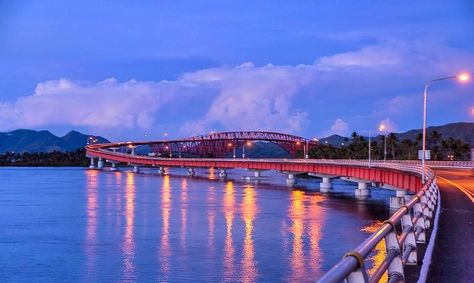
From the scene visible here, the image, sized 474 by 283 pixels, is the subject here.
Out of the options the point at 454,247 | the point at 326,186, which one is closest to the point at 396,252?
the point at 454,247

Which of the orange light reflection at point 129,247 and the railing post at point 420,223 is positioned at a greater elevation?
the railing post at point 420,223

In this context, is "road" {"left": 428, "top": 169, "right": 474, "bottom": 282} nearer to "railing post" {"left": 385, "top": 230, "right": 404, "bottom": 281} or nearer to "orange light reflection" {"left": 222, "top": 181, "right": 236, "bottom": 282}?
"railing post" {"left": 385, "top": 230, "right": 404, "bottom": 281}

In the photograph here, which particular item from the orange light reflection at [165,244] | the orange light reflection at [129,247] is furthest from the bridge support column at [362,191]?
the orange light reflection at [129,247]

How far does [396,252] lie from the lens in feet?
28.1

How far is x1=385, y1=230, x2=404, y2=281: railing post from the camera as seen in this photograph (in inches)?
337

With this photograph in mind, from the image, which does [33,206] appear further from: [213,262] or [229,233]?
[213,262]

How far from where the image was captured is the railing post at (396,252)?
855 cm

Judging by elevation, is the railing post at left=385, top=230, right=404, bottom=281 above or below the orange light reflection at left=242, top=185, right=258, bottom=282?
above

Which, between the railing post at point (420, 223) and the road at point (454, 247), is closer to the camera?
the road at point (454, 247)

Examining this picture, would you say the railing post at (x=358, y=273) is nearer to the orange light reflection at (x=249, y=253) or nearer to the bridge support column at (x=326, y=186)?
the orange light reflection at (x=249, y=253)

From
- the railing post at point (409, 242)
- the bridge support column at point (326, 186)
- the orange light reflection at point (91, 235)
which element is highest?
the railing post at point (409, 242)

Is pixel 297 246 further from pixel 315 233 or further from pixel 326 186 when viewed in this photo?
pixel 326 186

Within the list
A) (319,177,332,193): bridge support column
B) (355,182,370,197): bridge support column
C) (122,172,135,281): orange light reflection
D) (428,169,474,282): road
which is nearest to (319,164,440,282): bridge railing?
(428,169,474,282): road

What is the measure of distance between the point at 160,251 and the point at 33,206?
42509 mm
